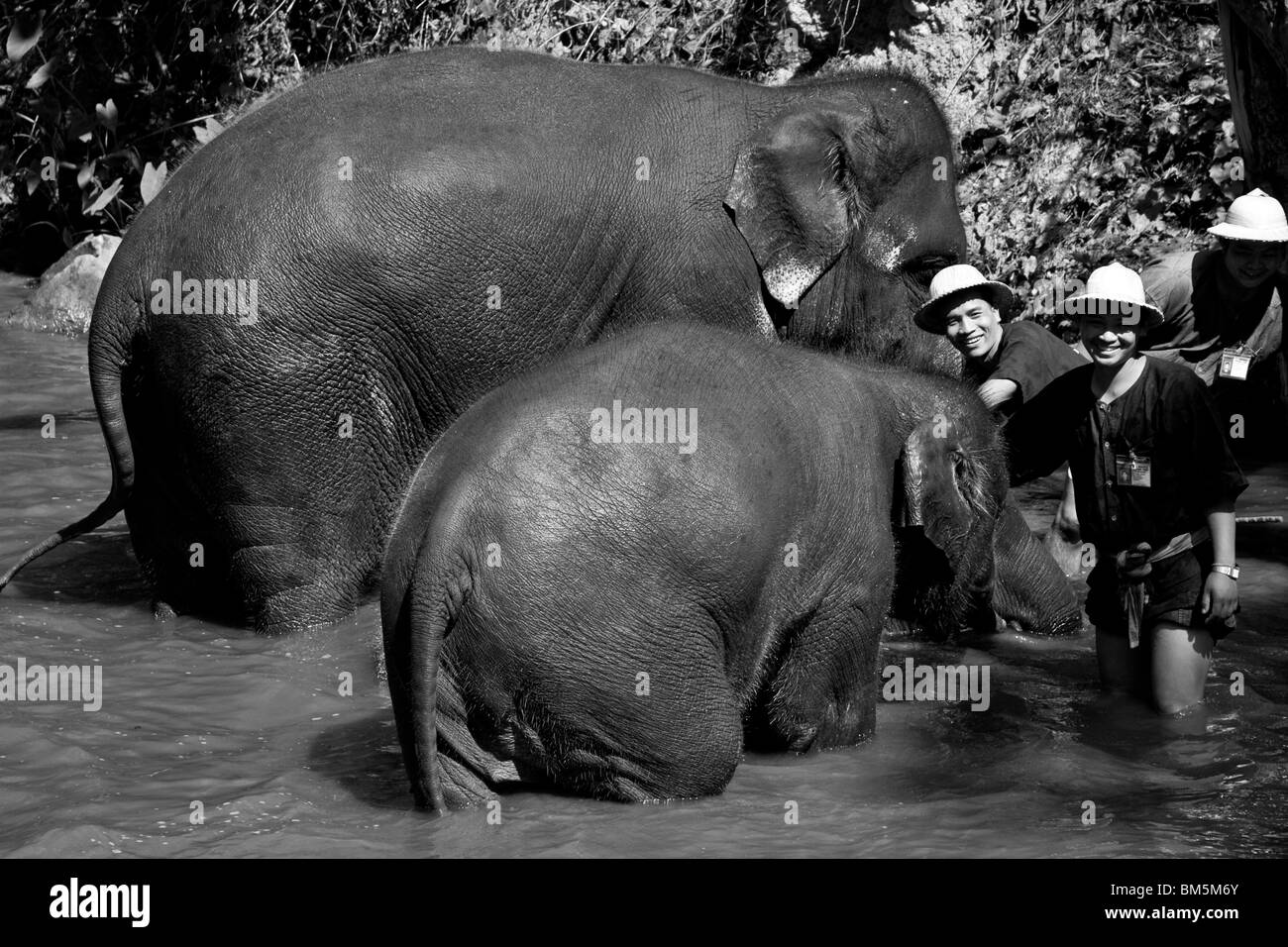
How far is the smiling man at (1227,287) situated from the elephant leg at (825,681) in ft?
7.15

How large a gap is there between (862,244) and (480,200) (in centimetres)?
150

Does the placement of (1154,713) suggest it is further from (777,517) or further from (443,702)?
(443,702)

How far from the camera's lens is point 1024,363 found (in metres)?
6.27

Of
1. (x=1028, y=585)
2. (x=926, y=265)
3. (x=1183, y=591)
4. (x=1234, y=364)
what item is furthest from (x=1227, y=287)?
(x=1183, y=591)

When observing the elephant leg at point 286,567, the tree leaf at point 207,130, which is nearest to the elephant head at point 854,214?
the elephant leg at point 286,567

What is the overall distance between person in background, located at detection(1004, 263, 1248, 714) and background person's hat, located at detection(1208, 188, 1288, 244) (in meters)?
1.40

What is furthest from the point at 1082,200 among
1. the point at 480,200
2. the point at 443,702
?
the point at 443,702

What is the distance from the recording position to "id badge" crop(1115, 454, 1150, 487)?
5324mm

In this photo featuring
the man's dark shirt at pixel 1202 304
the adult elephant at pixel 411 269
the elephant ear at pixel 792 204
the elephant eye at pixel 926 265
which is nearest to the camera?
the adult elephant at pixel 411 269

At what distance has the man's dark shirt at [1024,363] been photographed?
6.16 metres

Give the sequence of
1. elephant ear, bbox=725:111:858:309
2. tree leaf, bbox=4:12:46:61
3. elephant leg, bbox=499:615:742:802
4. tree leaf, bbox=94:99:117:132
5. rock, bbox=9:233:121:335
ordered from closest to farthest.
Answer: elephant leg, bbox=499:615:742:802
elephant ear, bbox=725:111:858:309
rock, bbox=9:233:121:335
tree leaf, bbox=94:99:117:132
tree leaf, bbox=4:12:46:61

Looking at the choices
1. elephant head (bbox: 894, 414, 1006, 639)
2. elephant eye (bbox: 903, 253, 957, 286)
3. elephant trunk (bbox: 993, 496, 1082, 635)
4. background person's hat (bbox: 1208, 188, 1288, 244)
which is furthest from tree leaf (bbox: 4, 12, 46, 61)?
elephant head (bbox: 894, 414, 1006, 639)

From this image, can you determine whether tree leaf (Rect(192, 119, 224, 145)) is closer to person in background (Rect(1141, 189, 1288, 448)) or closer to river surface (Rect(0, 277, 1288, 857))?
river surface (Rect(0, 277, 1288, 857))

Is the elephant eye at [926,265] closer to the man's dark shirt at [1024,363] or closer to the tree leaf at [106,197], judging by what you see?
the man's dark shirt at [1024,363]
